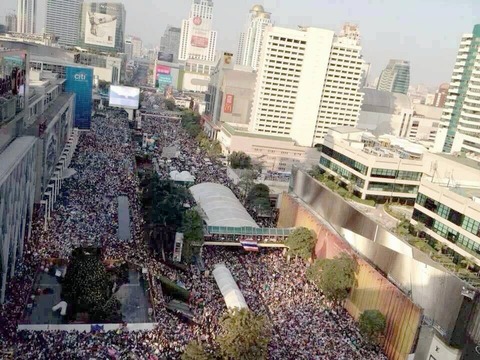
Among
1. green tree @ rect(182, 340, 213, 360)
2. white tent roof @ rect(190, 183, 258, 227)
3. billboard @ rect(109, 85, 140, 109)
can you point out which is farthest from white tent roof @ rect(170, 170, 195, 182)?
billboard @ rect(109, 85, 140, 109)

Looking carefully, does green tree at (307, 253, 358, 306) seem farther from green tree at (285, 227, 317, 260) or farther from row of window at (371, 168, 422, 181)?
row of window at (371, 168, 422, 181)

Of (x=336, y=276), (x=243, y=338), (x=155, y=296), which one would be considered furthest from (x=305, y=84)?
(x=243, y=338)

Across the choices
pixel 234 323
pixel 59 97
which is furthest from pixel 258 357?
pixel 59 97

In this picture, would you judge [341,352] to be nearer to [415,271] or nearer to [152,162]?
[415,271]

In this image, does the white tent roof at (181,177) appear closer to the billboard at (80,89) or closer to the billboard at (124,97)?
the billboard at (80,89)

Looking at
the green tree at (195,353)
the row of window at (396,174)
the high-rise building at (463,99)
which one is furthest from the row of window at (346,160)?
the high-rise building at (463,99)

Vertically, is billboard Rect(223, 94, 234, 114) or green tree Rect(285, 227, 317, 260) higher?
billboard Rect(223, 94, 234, 114)

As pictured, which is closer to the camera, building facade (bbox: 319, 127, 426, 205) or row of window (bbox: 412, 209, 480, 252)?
row of window (bbox: 412, 209, 480, 252)
